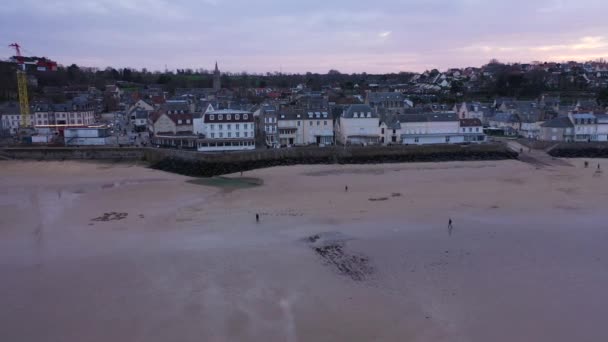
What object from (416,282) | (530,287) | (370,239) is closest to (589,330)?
(530,287)

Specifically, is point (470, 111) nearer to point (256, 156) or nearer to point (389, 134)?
point (389, 134)

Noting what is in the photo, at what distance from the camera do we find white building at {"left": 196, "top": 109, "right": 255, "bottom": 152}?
22.6 m

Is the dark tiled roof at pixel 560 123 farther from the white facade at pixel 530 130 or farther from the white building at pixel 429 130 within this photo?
the white building at pixel 429 130

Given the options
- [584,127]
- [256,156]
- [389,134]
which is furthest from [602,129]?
[256,156]

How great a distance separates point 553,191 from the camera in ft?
51.5

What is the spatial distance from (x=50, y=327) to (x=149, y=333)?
159 centimetres

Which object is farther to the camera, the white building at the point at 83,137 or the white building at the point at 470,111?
the white building at the point at 470,111

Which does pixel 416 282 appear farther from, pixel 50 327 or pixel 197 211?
pixel 197 211

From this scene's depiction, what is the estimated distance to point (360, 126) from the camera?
24312mm

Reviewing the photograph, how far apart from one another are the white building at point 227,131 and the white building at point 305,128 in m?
1.68

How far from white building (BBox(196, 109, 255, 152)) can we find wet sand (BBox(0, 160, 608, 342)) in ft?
19.9

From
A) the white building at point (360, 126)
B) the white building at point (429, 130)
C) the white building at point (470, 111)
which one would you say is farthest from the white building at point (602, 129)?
the white building at point (360, 126)

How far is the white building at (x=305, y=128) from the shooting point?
2403cm

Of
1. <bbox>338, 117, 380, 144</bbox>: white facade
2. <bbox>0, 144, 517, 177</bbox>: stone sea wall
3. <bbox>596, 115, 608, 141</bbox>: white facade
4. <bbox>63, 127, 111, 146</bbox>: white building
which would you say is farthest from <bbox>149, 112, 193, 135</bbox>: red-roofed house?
<bbox>596, 115, 608, 141</bbox>: white facade
